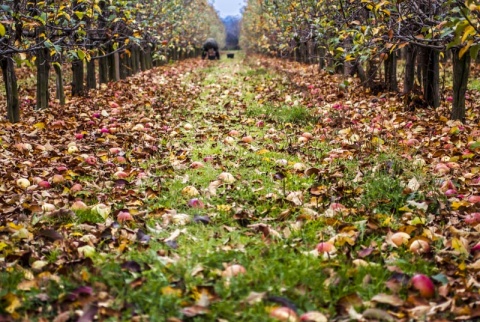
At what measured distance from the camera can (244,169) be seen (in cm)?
624

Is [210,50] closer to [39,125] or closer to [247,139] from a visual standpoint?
[39,125]

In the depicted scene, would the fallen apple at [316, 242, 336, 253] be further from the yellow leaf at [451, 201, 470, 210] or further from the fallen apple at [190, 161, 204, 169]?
the fallen apple at [190, 161, 204, 169]

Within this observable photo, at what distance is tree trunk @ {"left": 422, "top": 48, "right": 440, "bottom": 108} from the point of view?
392 inches

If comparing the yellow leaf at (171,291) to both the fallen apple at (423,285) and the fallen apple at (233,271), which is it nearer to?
the fallen apple at (233,271)

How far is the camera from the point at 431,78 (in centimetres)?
1014

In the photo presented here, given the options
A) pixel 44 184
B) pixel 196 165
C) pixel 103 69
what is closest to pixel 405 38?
pixel 196 165

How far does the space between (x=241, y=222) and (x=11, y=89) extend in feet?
21.9

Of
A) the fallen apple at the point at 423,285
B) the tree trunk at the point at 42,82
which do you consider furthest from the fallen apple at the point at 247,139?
the tree trunk at the point at 42,82

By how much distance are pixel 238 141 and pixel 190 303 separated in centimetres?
504

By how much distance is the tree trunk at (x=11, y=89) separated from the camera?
9.20m

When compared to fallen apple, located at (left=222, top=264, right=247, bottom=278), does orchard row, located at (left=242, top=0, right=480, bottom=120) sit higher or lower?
higher

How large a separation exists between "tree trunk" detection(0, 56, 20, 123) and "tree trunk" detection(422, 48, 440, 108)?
7773 millimetres

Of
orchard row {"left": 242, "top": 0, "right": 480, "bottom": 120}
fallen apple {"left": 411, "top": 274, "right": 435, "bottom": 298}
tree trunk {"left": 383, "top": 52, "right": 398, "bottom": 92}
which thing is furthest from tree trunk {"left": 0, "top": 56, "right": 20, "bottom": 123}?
tree trunk {"left": 383, "top": 52, "right": 398, "bottom": 92}

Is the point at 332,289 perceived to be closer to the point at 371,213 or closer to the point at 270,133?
the point at 371,213
